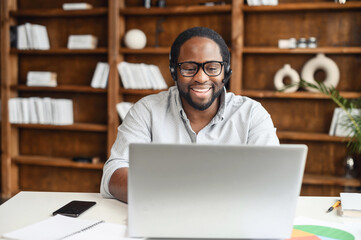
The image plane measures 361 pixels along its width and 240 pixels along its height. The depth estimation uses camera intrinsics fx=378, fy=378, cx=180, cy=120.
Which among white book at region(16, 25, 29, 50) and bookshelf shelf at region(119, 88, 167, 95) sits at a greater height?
white book at region(16, 25, 29, 50)

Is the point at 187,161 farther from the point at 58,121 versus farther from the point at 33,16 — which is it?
the point at 33,16

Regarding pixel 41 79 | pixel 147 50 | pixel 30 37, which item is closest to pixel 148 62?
pixel 147 50

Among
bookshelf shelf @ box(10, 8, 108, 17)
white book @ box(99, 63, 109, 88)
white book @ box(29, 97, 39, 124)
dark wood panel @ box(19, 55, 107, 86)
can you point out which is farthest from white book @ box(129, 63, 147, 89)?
white book @ box(29, 97, 39, 124)

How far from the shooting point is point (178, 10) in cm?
317

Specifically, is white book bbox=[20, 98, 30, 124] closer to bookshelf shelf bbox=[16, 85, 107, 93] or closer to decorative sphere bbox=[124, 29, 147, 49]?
bookshelf shelf bbox=[16, 85, 107, 93]

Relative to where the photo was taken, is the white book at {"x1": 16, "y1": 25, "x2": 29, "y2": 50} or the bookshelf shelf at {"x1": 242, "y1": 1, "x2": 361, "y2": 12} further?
the white book at {"x1": 16, "y1": 25, "x2": 29, "y2": 50}

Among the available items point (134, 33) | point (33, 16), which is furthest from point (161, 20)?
point (33, 16)

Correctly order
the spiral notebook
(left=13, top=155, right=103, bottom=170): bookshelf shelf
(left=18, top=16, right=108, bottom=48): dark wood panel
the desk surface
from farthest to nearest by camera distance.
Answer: (left=18, top=16, right=108, bottom=48): dark wood panel, (left=13, top=155, right=103, bottom=170): bookshelf shelf, the desk surface, the spiral notebook

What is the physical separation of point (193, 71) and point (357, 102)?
6.17ft

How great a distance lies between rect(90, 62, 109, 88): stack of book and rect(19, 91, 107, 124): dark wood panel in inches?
9.6

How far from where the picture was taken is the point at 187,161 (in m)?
0.86

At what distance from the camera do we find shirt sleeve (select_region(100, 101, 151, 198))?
1384 millimetres

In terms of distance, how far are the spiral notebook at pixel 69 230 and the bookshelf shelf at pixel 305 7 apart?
7.92 ft

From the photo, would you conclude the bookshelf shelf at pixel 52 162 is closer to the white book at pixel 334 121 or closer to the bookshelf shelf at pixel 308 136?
the bookshelf shelf at pixel 308 136
